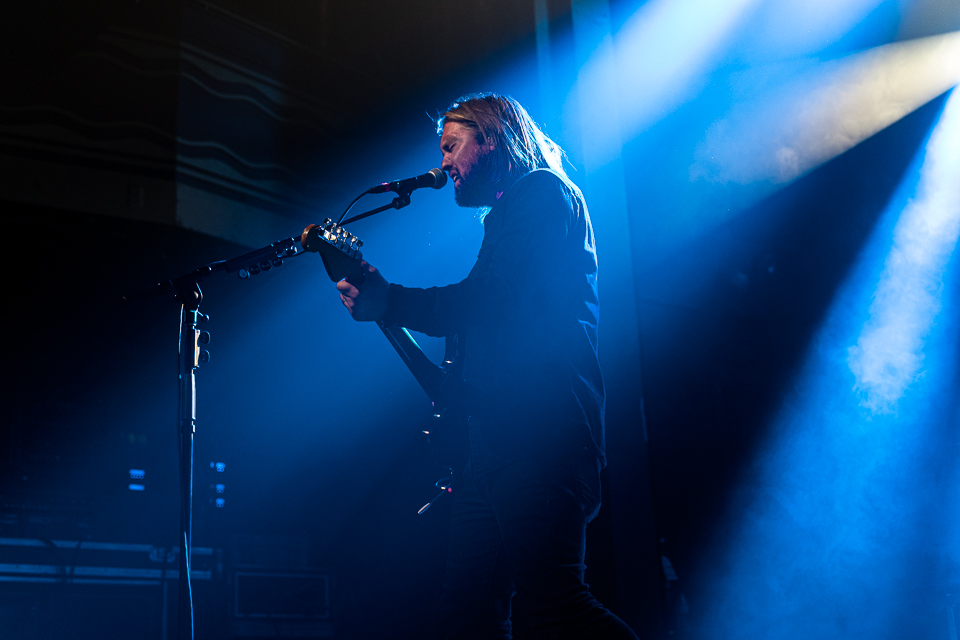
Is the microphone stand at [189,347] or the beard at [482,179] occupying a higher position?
the beard at [482,179]

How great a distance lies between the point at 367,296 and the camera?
53.5 inches

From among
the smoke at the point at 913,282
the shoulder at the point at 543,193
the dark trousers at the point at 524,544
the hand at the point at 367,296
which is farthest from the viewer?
the smoke at the point at 913,282

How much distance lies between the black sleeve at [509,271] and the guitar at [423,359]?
4.5 inches

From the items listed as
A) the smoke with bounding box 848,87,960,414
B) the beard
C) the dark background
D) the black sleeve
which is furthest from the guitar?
the smoke with bounding box 848,87,960,414

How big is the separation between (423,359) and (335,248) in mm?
351

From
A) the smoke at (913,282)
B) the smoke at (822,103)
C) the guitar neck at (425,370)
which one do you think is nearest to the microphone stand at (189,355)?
the guitar neck at (425,370)

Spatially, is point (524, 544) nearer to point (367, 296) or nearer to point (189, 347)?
point (367, 296)

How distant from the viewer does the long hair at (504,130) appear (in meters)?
1.67

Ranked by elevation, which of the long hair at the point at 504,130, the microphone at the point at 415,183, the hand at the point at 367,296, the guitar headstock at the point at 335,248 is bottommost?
the hand at the point at 367,296

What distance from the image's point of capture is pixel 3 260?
4.32 meters

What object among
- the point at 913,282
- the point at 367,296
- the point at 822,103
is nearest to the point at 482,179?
the point at 367,296

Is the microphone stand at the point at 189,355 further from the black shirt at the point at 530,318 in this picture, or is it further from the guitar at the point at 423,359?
the black shirt at the point at 530,318

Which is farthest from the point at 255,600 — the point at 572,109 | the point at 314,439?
the point at 572,109

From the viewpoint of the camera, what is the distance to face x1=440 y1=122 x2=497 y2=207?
166 cm
